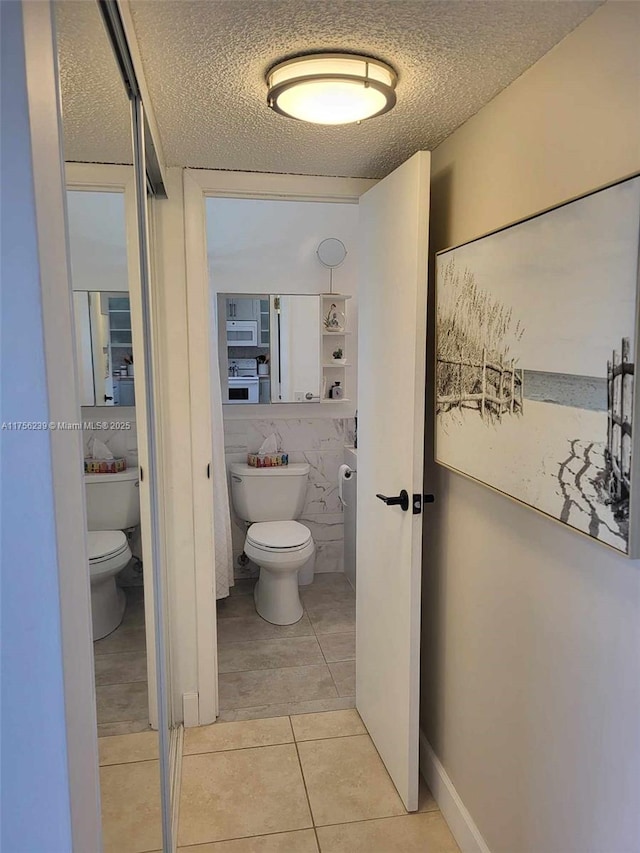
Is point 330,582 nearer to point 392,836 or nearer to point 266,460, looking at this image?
point 266,460

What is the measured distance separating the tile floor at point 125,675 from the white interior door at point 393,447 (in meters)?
0.92

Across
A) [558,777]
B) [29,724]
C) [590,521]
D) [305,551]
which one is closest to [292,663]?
[305,551]

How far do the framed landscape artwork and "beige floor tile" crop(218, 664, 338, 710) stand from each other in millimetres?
1454

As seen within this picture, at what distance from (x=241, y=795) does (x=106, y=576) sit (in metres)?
1.51

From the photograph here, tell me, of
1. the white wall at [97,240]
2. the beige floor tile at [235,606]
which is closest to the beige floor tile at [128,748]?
the white wall at [97,240]

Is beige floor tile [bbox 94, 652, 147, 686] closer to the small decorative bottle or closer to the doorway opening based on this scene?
the doorway opening

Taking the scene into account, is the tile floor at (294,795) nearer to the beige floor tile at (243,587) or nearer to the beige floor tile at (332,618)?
the beige floor tile at (332,618)

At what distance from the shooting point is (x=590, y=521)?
1.13 m

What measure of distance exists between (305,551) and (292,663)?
0.58 m

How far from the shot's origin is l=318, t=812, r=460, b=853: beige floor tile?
1798mm

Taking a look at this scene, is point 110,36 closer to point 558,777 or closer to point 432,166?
point 432,166

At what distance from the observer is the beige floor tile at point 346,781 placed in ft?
6.37

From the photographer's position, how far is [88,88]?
2.45ft

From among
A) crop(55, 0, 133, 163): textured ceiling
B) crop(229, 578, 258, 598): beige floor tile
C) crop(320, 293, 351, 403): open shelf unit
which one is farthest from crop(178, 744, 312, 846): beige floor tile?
crop(320, 293, 351, 403): open shelf unit
